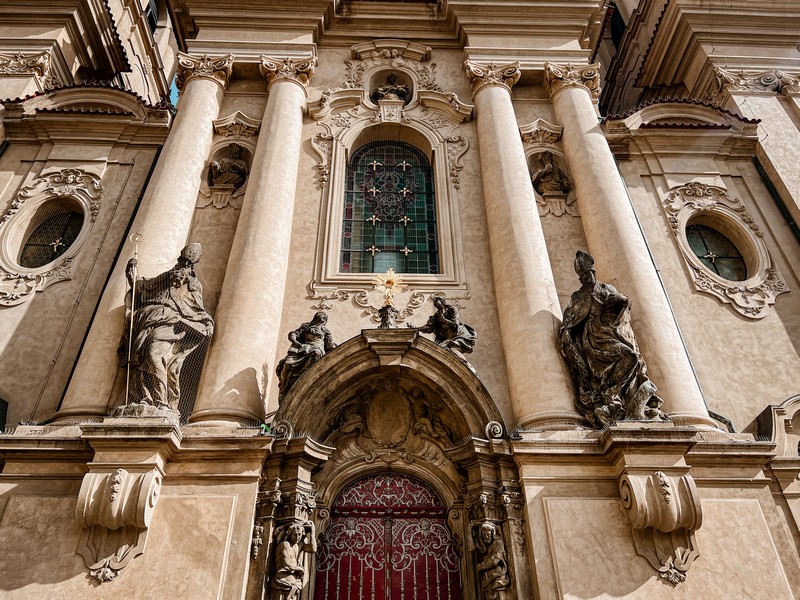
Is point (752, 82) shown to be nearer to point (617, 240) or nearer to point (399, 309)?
point (617, 240)

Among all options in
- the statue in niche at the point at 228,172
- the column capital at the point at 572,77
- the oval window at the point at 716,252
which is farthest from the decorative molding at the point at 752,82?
the statue in niche at the point at 228,172

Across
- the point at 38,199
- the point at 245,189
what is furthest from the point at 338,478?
the point at 38,199

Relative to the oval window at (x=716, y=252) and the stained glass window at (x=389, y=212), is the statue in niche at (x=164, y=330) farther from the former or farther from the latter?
the oval window at (x=716, y=252)

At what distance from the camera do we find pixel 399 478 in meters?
8.22

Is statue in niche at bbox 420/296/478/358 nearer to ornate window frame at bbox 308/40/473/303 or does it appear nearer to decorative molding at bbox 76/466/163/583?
ornate window frame at bbox 308/40/473/303

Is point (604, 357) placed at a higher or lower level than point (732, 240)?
lower

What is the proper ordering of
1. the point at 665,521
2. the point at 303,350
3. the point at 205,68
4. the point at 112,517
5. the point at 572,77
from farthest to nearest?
1. the point at 572,77
2. the point at 205,68
3. the point at 303,350
4. the point at 665,521
5. the point at 112,517

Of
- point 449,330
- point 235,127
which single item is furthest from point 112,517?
point 235,127

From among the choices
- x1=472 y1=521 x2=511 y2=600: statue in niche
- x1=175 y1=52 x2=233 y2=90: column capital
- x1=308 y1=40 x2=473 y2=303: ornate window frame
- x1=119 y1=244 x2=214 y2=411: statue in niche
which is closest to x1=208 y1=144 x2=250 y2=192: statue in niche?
x1=308 y1=40 x2=473 y2=303: ornate window frame

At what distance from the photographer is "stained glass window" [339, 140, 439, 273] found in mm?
10492

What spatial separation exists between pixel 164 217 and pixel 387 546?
5690mm

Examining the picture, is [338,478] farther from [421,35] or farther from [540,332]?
[421,35]

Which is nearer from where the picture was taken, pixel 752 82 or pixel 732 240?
pixel 732 240

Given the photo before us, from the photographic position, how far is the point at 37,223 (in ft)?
35.3
